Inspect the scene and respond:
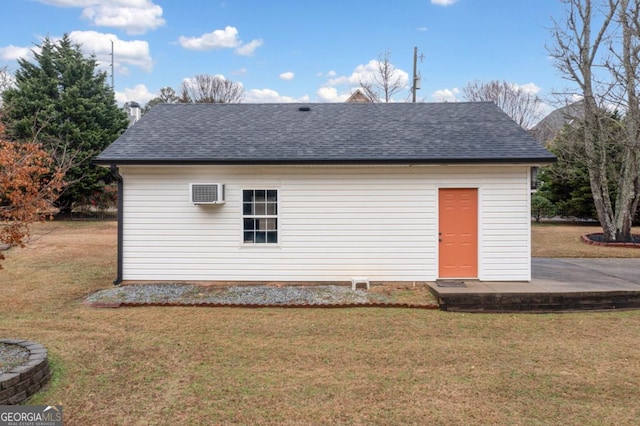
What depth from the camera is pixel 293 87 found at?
33000 millimetres

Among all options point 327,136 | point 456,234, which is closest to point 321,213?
point 327,136

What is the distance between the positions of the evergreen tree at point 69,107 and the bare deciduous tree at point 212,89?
12.3m

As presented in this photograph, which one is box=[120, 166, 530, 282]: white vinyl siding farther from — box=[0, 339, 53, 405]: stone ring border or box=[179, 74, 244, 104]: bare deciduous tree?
box=[179, 74, 244, 104]: bare deciduous tree

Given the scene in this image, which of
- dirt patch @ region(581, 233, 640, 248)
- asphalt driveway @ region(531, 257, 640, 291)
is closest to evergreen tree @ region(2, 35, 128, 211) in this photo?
asphalt driveway @ region(531, 257, 640, 291)

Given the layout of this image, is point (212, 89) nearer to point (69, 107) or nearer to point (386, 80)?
point (69, 107)

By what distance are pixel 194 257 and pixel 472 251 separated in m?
5.67

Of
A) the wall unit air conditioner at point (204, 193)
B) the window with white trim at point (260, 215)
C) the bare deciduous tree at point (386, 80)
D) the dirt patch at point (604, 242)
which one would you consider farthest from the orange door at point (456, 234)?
the bare deciduous tree at point (386, 80)

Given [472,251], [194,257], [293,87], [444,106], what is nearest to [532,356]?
[472,251]

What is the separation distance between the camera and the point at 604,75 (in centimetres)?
1405

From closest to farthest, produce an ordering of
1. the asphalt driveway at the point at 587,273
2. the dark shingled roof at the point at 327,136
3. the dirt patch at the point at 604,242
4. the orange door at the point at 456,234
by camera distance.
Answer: the asphalt driveway at the point at 587,273 < the dark shingled roof at the point at 327,136 < the orange door at the point at 456,234 < the dirt patch at the point at 604,242

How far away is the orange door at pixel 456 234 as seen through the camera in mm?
7902

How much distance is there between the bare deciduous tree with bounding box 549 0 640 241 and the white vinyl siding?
9.47m

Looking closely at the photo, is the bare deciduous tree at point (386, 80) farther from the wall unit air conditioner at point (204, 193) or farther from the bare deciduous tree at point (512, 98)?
the wall unit air conditioner at point (204, 193)

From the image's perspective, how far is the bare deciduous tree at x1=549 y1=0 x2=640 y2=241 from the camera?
1338 centimetres
